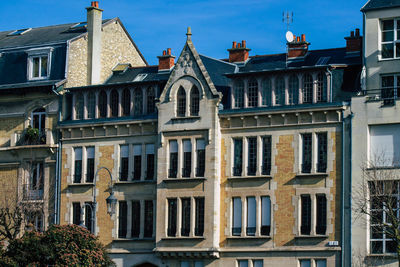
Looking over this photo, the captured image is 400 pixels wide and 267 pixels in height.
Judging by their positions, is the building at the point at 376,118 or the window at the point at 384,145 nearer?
the building at the point at 376,118

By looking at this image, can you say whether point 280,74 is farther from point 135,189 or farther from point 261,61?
point 135,189

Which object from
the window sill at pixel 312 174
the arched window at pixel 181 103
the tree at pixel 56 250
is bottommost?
the tree at pixel 56 250

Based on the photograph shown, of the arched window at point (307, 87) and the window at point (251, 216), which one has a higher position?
the arched window at point (307, 87)

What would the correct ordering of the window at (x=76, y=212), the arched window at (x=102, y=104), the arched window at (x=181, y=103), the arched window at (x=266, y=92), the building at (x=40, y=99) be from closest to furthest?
the arched window at (x=266, y=92)
the arched window at (x=181, y=103)
the arched window at (x=102, y=104)
the window at (x=76, y=212)
the building at (x=40, y=99)

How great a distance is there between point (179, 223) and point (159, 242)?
160 centimetres

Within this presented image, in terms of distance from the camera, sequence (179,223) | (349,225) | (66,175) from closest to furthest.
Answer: (349,225)
(179,223)
(66,175)

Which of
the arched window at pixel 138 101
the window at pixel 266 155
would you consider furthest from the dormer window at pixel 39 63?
the window at pixel 266 155

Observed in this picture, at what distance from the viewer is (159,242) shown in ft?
210

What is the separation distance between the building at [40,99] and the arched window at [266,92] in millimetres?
12758

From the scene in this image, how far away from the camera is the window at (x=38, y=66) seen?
70625 millimetres

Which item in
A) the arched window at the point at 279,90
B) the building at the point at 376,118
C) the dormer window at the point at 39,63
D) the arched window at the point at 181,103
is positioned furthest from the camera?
the dormer window at the point at 39,63

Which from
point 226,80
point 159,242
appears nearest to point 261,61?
point 226,80

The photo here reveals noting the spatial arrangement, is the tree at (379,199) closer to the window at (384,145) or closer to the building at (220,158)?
the window at (384,145)

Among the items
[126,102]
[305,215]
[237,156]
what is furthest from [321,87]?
[126,102]
